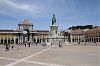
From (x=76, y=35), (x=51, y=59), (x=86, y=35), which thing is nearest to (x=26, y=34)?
(x=76, y=35)

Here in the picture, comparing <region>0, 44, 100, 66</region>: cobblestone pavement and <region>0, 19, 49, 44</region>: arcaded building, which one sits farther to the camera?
<region>0, 19, 49, 44</region>: arcaded building

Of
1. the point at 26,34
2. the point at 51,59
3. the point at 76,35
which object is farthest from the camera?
the point at 76,35

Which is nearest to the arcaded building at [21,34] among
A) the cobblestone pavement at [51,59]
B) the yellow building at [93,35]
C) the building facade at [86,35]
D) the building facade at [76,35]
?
the building facade at [76,35]

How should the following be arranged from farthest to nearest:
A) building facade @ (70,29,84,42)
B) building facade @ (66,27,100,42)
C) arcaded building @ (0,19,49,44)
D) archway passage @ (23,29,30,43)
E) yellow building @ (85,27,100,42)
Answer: building facade @ (70,29,84,42) < archway passage @ (23,29,30,43) < arcaded building @ (0,19,49,44) < building facade @ (66,27,100,42) < yellow building @ (85,27,100,42)

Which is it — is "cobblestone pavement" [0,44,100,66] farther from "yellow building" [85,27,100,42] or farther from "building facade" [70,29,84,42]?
"building facade" [70,29,84,42]

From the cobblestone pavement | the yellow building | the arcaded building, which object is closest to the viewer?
the cobblestone pavement

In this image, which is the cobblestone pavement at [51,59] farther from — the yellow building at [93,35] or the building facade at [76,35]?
the building facade at [76,35]

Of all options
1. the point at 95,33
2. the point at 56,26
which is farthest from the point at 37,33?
the point at 56,26

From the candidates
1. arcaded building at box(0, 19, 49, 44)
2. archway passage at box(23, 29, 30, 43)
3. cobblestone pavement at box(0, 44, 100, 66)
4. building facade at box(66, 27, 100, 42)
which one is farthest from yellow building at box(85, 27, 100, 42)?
cobblestone pavement at box(0, 44, 100, 66)

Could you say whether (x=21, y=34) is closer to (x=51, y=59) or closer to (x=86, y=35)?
(x=86, y=35)

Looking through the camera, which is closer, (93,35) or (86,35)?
(93,35)

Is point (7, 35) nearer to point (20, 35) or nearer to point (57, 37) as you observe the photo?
point (20, 35)

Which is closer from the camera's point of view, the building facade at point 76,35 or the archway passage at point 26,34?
the archway passage at point 26,34

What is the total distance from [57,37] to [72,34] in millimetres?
82072
